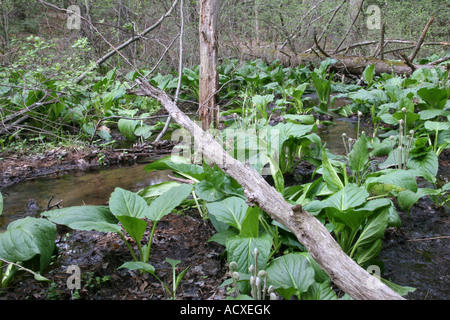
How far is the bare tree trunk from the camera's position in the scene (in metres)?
4.86

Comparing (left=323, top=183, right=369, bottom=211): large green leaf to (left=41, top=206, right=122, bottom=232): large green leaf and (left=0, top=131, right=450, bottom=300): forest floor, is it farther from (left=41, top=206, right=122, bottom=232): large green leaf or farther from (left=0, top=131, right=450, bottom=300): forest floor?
(left=41, top=206, right=122, bottom=232): large green leaf

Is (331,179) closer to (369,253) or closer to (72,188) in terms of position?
(369,253)

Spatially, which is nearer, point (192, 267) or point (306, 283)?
point (306, 283)

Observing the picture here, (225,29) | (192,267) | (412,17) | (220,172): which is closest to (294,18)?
(225,29)

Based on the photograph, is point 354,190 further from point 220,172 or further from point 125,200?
point 125,200

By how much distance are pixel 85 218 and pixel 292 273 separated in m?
1.25

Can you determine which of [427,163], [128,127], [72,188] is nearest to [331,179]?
[427,163]

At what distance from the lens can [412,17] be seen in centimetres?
1209

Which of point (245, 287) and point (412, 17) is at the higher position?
point (412, 17)

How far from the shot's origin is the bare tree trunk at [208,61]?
15.9ft

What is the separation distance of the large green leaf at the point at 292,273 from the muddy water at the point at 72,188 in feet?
6.71

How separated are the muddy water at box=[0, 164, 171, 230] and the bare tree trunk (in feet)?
4.57
